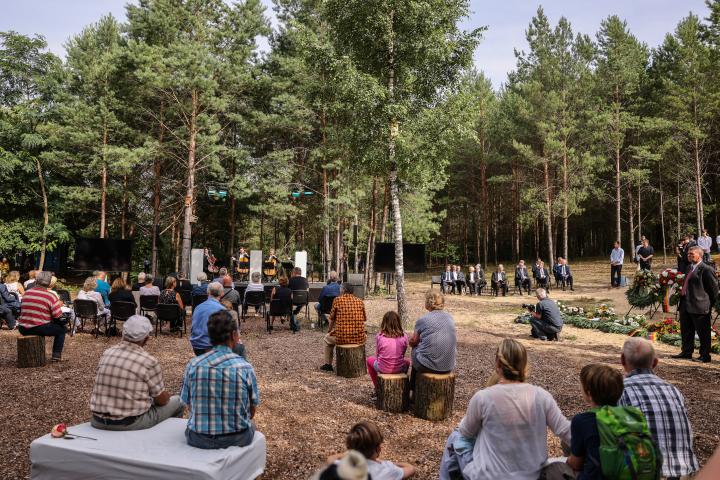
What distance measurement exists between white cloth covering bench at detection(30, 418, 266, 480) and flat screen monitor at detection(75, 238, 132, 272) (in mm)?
12360

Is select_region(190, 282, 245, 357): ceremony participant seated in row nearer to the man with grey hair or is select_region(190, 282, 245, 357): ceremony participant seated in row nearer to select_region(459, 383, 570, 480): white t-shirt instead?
select_region(459, 383, 570, 480): white t-shirt

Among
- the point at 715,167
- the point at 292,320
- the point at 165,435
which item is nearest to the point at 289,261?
the point at 292,320

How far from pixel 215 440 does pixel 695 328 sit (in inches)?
284

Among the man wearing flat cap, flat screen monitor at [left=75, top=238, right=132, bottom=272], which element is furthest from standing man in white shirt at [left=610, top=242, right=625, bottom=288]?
the man wearing flat cap

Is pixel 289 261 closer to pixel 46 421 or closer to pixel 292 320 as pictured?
pixel 292 320

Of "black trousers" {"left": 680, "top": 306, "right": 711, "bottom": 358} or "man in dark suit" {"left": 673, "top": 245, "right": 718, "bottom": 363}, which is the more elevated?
"man in dark suit" {"left": 673, "top": 245, "right": 718, "bottom": 363}

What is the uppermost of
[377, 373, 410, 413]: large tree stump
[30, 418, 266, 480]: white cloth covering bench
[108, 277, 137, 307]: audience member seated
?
[108, 277, 137, 307]: audience member seated

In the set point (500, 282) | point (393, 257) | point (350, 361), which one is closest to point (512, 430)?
point (350, 361)

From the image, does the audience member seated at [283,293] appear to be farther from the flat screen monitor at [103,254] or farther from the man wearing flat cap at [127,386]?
the flat screen monitor at [103,254]

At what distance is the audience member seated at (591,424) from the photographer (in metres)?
2.22

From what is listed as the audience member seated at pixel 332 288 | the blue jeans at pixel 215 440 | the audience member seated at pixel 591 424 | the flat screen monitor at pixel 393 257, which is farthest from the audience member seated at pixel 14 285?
the audience member seated at pixel 591 424

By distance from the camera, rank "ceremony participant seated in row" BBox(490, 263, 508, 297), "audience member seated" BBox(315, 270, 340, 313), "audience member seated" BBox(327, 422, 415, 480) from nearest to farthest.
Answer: "audience member seated" BBox(327, 422, 415, 480)
"audience member seated" BBox(315, 270, 340, 313)
"ceremony participant seated in row" BBox(490, 263, 508, 297)

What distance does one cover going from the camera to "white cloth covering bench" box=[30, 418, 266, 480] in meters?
2.80

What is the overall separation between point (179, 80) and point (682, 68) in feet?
73.7
